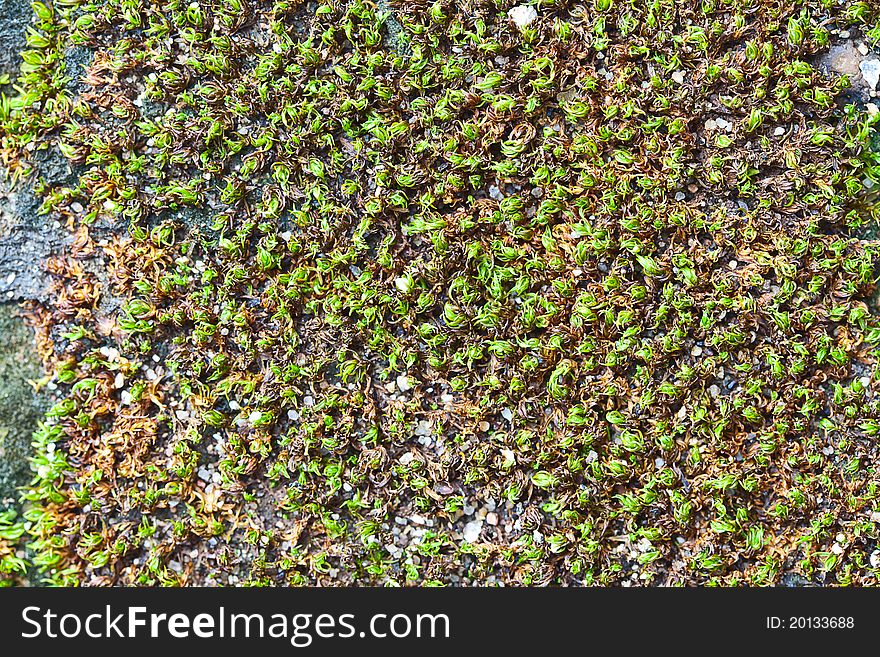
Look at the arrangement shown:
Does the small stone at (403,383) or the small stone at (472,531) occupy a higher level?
the small stone at (403,383)

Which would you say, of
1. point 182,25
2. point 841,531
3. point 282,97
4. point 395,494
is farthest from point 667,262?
point 182,25

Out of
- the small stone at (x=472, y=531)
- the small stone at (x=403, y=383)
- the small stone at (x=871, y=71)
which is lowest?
the small stone at (x=472, y=531)

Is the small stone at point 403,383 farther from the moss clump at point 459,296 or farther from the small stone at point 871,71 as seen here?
the small stone at point 871,71

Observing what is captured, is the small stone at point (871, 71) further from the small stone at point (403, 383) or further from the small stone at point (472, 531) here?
the small stone at point (472, 531)

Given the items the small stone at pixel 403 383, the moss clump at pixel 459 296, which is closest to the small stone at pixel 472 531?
the moss clump at pixel 459 296

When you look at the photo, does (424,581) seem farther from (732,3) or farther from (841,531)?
(732,3)

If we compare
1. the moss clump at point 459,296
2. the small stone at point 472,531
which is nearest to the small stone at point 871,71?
the moss clump at point 459,296

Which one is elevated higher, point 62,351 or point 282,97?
point 282,97

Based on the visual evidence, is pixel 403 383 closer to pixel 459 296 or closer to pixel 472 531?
pixel 459 296

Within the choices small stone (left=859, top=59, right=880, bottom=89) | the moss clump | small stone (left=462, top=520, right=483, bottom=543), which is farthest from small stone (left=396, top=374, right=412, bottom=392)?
small stone (left=859, top=59, right=880, bottom=89)

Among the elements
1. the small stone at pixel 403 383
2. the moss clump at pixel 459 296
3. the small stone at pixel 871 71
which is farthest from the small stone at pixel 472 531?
the small stone at pixel 871 71

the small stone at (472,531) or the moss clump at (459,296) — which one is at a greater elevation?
the moss clump at (459,296)
